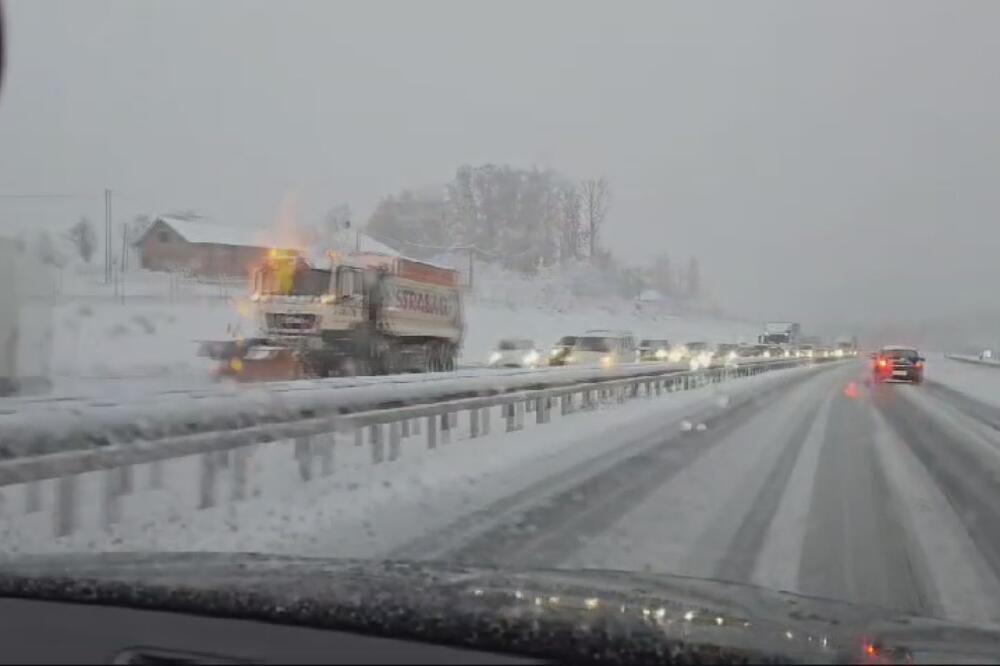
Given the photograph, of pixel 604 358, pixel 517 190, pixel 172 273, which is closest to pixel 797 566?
pixel 604 358

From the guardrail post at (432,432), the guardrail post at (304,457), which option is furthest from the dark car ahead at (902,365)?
the guardrail post at (304,457)

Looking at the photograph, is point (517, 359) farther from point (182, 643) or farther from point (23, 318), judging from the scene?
point (182, 643)

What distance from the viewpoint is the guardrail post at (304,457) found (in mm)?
10703

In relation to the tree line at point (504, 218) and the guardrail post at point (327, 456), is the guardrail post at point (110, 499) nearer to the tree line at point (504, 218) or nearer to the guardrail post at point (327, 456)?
the guardrail post at point (327, 456)

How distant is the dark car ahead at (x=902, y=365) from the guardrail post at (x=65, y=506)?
144ft

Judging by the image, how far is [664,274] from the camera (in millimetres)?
139125

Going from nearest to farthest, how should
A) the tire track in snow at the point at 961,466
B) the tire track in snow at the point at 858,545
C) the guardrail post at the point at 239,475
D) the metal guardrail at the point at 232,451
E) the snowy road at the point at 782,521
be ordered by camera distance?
the tire track in snow at the point at 858,545 < the snowy road at the point at 782,521 < the metal guardrail at the point at 232,451 < the tire track in snow at the point at 961,466 < the guardrail post at the point at 239,475

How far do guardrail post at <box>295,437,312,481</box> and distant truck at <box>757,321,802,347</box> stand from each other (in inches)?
3083

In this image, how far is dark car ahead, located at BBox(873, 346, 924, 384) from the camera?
4656 cm

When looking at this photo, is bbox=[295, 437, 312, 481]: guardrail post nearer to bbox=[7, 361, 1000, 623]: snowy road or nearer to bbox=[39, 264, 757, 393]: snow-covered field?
bbox=[7, 361, 1000, 623]: snowy road

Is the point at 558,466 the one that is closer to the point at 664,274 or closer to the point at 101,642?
the point at 101,642

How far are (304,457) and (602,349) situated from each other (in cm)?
2918

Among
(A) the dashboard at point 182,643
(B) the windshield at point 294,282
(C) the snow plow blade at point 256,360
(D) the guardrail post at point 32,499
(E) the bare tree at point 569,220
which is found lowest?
(D) the guardrail post at point 32,499

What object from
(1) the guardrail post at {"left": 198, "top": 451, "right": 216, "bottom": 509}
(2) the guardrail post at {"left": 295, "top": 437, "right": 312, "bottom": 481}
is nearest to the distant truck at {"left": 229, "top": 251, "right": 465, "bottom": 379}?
(2) the guardrail post at {"left": 295, "top": 437, "right": 312, "bottom": 481}
